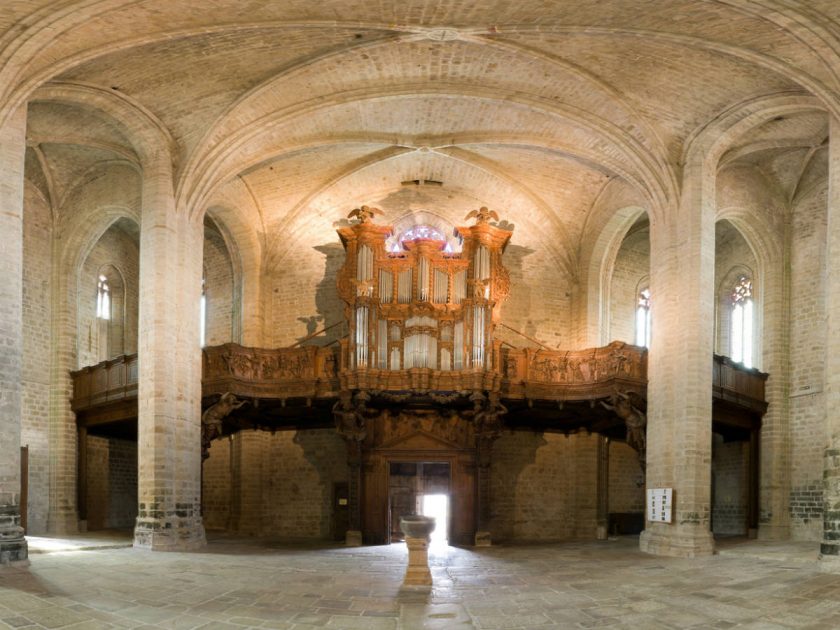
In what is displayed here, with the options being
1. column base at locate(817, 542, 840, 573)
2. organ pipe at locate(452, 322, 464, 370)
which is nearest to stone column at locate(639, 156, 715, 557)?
column base at locate(817, 542, 840, 573)

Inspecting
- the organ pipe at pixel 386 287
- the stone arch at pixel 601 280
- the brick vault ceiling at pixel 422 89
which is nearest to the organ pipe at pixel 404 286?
the organ pipe at pixel 386 287

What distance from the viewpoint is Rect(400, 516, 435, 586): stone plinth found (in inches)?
466

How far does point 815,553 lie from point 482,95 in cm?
A: 1061

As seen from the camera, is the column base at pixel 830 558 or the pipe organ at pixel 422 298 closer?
the column base at pixel 830 558

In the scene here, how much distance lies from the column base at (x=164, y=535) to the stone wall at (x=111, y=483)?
20.0 feet

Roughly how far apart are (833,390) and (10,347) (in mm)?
12395

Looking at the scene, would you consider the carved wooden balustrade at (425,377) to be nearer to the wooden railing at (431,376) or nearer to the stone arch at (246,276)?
the wooden railing at (431,376)

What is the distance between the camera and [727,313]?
23172 mm

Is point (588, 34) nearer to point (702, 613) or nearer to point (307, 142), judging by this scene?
point (307, 142)

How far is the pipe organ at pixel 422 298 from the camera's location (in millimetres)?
19094

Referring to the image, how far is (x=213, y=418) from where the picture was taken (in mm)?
18781

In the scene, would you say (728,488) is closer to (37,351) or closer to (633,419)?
(633,419)

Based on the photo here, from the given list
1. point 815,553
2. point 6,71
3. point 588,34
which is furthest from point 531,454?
point 6,71

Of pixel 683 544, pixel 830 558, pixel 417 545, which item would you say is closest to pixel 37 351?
pixel 417 545
